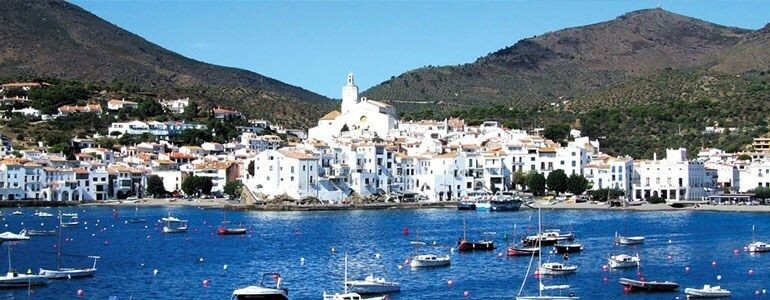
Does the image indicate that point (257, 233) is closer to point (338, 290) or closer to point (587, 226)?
point (587, 226)

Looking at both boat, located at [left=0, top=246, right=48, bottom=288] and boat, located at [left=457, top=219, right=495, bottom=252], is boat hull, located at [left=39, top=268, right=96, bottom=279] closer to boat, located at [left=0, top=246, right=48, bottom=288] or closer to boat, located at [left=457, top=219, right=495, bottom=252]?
boat, located at [left=0, top=246, right=48, bottom=288]

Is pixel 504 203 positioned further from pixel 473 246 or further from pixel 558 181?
pixel 473 246

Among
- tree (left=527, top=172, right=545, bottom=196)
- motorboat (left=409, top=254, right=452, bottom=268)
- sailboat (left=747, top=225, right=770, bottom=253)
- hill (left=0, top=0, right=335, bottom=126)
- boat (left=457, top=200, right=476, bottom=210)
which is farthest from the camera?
hill (left=0, top=0, right=335, bottom=126)

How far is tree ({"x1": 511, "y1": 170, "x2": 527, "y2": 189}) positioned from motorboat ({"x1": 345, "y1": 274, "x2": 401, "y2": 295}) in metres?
54.6

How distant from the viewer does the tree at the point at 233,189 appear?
308 feet

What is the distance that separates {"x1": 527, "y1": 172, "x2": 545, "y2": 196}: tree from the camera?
295ft

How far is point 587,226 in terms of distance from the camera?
2579 inches

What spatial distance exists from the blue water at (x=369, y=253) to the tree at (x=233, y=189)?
14.6 m

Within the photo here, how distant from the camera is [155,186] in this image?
97.1 meters

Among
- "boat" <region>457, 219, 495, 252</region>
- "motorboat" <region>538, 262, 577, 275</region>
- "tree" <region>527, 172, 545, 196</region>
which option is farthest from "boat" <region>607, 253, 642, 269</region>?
"tree" <region>527, 172, 545, 196</region>

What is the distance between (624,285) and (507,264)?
8.48 m

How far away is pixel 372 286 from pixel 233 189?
58.0 meters

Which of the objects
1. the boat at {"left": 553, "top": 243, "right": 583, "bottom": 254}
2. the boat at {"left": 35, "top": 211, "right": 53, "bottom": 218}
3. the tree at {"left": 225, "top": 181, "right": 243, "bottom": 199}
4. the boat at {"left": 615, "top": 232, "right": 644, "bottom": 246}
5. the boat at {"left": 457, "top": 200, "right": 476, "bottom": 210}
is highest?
the tree at {"left": 225, "top": 181, "right": 243, "bottom": 199}

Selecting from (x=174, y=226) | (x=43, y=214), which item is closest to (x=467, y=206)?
(x=174, y=226)
